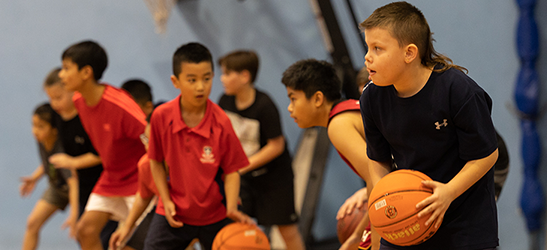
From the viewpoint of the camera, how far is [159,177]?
2.55 meters

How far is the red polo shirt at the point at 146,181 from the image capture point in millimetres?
2684

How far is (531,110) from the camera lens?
441cm

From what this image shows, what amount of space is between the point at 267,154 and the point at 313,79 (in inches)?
53.0

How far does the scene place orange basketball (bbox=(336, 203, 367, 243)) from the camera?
2.62 m

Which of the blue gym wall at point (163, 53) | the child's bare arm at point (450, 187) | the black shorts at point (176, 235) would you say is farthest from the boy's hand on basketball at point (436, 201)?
the blue gym wall at point (163, 53)

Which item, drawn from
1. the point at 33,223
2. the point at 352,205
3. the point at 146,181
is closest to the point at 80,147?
the point at 33,223

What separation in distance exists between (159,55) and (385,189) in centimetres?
422

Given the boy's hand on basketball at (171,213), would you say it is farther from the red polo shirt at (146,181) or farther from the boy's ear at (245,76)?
the boy's ear at (245,76)

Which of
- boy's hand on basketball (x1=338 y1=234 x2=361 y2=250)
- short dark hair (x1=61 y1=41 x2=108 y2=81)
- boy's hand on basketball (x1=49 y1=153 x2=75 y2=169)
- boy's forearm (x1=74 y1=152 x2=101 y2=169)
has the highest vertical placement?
short dark hair (x1=61 y1=41 x2=108 y2=81)

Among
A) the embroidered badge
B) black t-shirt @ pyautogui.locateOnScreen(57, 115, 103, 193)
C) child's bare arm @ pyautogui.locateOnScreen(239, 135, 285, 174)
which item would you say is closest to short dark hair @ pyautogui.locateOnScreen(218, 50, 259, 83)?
child's bare arm @ pyautogui.locateOnScreen(239, 135, 285, 174)

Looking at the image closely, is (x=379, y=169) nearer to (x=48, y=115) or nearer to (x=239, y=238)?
(x=239, y=238)

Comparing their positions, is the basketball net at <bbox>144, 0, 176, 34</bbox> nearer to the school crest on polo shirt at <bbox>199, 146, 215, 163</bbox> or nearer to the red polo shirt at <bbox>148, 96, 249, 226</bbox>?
the red polo shirt at <bbox>148, 96, 249, 226</bbox>

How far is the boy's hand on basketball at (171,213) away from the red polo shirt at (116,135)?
861mm

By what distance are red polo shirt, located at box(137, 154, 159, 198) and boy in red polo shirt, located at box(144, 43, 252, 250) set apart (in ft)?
0.44
